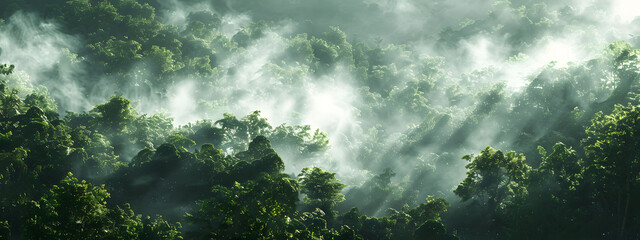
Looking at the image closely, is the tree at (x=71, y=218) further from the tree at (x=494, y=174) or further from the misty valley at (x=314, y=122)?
the tree at (x=494, y=174)

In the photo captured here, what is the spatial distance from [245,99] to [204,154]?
31466 millimetres

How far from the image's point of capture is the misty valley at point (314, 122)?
25594 millimetres

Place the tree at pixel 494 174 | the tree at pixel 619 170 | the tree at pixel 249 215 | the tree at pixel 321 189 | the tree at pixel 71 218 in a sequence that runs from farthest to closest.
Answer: the tree at pixel 321 189 < the tree at pixel 494 174 < the tree at pixel 619 170 < the tree at pixel 249 215 < the tree at pixel 71 218

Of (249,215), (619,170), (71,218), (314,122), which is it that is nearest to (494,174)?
(619,170)

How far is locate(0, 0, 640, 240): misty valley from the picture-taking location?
1008 inches

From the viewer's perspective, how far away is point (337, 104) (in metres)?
67.4

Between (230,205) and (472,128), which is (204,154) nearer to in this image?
(230,205)

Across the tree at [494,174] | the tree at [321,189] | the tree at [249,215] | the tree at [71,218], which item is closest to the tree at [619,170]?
the tree at [494,174]

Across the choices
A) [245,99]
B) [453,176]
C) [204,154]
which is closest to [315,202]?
[204,154]

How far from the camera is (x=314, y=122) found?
201 feet

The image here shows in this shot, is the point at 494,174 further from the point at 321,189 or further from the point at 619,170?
the point at 321,189

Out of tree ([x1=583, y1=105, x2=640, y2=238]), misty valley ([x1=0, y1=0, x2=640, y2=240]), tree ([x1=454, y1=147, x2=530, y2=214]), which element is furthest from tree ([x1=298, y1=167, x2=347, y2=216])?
tree ([x1=583, y1=105, x2=640, y2=238])

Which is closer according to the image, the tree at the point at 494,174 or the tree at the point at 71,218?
the tree at the point at 71,218

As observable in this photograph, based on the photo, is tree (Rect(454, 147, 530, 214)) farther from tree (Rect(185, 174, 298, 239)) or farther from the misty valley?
tree (Rect(185, 174, 298, 239))
